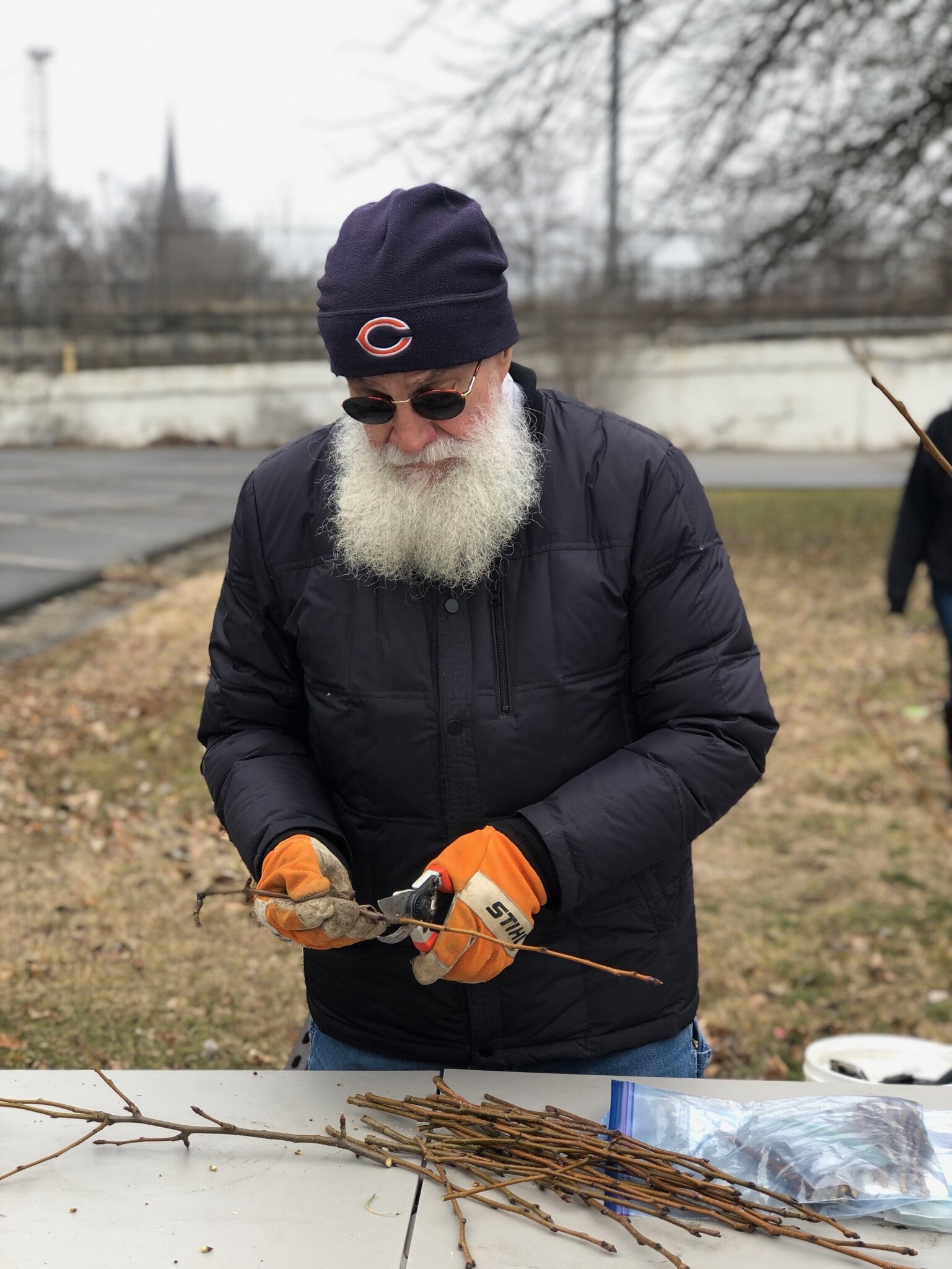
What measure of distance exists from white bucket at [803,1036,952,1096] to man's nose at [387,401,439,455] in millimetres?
1837

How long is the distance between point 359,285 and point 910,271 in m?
12.3

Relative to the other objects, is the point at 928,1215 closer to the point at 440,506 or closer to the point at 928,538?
the point at 440,506

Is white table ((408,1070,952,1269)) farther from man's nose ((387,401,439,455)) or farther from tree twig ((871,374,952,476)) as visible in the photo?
man's nose ((387,401,439,455))

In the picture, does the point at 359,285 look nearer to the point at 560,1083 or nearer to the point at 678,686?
the point at 678,686

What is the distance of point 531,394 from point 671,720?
0.58 m

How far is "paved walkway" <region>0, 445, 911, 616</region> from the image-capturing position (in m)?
10.2

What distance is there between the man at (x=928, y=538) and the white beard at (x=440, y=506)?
345 centimetres

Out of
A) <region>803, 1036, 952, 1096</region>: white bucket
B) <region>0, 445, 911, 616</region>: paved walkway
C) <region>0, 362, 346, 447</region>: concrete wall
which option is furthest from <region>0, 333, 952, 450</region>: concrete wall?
<region>803, 1036, 952, 1096</region>: white bucket

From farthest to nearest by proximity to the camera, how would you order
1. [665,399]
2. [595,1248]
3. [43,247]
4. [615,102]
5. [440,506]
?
[43,247], [665,399], [615,102], [440,506], [595,1248]

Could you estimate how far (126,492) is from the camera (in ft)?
50.0

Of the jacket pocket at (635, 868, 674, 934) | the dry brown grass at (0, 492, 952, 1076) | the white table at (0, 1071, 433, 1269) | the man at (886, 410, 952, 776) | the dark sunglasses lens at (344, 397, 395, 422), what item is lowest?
the dry brown grass at (0, 492, 952, 1076)

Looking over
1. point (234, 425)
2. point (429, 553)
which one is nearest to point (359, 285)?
point (429, 553)

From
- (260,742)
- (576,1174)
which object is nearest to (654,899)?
(576,1174)

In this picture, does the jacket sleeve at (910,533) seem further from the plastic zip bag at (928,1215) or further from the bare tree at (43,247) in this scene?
the bare tree at (43,247)
